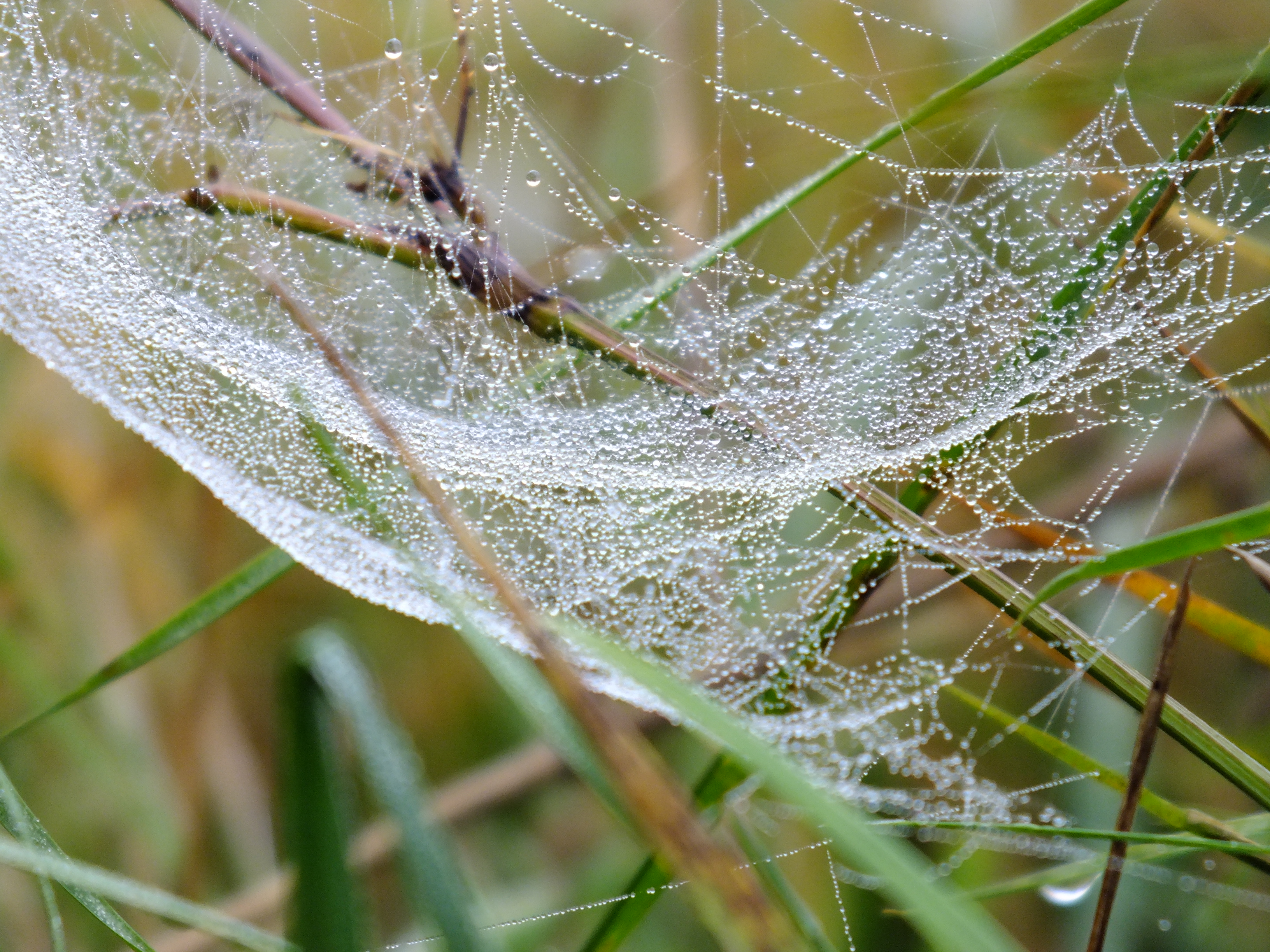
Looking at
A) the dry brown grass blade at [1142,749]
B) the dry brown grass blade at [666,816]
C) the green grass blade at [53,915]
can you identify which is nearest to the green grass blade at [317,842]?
the dry brown grass blade at [666,816]

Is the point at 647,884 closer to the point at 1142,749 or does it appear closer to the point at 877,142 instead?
Answer: the point at 1142,749

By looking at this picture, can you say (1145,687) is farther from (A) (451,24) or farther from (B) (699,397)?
(A) (451,24)

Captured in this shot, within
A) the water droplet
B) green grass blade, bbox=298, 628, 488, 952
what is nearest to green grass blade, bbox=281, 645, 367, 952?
green grass blade, bbox=298, 628, 488, 952

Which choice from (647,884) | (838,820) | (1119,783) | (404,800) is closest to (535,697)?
(404,800)

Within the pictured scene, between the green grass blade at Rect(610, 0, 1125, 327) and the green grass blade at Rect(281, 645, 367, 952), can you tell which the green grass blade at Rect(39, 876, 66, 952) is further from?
the green grass blade at Rect(610, 0, 1125, 327)

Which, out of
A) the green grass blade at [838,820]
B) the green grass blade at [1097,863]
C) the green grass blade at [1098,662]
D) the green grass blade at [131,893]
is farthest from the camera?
the green grass blade at [1097,863]

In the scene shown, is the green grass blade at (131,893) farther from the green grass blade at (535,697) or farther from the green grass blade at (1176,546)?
the green grass blade at (1176,546)

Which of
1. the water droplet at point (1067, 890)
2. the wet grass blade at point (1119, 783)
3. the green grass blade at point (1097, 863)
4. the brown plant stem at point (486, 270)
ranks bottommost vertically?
the water droplet at point (1067, 890)
